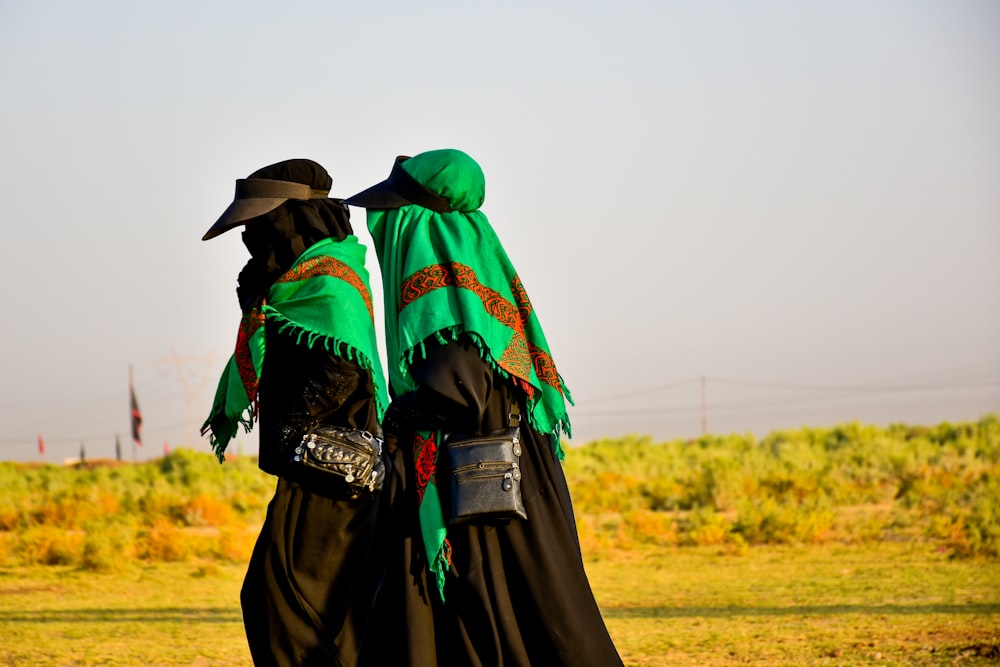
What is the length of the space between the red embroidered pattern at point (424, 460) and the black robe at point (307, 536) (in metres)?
0.26

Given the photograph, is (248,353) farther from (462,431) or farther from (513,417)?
(513,417)

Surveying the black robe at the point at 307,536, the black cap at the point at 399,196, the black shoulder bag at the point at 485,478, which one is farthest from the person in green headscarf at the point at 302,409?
the black shoulder bag at the point at 485,478

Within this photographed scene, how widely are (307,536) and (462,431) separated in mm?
793

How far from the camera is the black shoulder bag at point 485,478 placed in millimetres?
4832

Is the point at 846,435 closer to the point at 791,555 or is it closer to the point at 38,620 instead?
the point at 791,555

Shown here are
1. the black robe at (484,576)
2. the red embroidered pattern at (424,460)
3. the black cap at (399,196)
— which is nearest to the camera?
the black robe at (484,576)

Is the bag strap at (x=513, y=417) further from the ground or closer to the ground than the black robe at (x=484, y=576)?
further from the ground

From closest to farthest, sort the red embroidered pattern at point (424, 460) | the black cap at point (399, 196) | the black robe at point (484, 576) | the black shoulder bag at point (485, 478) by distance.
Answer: the black shoulder bag at point (485, 478), the black robe at point (484, 576), the red embroidered pattern at point (424, 460), the black cap at point (399, 196)

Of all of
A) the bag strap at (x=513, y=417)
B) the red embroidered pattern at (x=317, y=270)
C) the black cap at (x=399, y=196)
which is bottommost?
the bag strap at (x=513, y=417)

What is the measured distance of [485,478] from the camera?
4863 mm

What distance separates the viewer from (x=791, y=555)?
49.0 feet

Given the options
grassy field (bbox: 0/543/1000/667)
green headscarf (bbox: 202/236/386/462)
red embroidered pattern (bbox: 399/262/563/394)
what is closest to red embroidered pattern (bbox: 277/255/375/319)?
green headscarf (bbox: 202/236/386/462)

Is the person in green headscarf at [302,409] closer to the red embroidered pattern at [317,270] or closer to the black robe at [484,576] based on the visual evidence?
the red embroidered pattern at [317,270]

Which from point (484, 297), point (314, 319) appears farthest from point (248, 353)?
point (484, 297)
